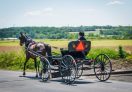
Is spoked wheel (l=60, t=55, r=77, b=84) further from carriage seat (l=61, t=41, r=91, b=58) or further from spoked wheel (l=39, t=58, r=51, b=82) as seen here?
spoked wheel (l=39, t=58, r=51, b=82)

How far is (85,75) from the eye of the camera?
17.3 meters

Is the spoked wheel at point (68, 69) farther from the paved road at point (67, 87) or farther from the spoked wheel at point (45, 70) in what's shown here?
the spoked wheel at point (45, 70)

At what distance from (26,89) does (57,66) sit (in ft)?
8.38

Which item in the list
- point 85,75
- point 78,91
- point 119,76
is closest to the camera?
point 78,91

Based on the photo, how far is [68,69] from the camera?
46.0 ft

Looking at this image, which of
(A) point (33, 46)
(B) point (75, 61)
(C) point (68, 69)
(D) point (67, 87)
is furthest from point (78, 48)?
(A) point (33, 46)

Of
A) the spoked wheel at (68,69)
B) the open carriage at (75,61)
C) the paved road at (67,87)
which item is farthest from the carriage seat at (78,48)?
the paved road at (67,87)

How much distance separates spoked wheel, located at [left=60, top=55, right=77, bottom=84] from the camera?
45.4 ft

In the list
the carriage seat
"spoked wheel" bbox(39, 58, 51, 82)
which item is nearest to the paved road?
"spoked wheel" bbox(39, 58, 51, 82)

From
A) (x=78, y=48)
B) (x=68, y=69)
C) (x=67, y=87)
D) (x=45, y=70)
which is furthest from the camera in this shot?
(x=45, y=70)

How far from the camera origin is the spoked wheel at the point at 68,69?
13841mm

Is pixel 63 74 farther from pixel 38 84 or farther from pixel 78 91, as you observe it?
pixel 78 91

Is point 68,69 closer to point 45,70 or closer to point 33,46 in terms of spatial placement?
point 45,70

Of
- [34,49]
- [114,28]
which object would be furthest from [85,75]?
[114,28]
